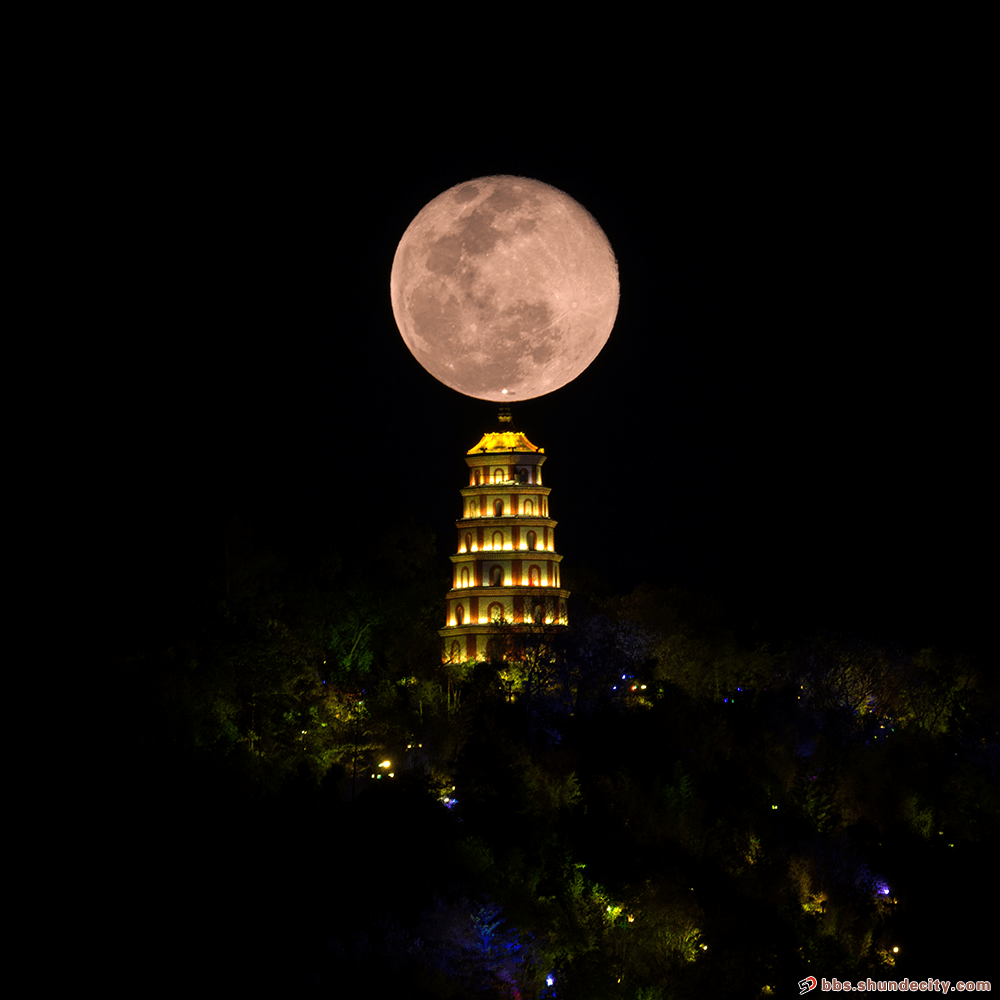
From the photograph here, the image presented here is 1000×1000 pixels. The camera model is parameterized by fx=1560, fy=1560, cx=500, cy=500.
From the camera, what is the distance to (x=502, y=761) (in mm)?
75562

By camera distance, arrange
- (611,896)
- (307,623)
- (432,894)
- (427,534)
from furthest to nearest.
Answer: (427,534)
(307,623)
(611,896)
(432,894)

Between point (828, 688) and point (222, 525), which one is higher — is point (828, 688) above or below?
below

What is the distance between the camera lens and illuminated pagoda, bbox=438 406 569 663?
301ft

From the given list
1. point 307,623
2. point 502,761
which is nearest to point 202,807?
point 502,761

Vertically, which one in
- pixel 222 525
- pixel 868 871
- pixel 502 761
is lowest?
pixel 868 871

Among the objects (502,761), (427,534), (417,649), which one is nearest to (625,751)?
(502,761)

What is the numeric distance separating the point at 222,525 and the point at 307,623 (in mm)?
10575

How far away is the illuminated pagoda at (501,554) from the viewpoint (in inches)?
3617

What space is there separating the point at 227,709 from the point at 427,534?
91.4 feet

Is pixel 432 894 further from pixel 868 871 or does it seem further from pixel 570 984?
pixel 868 871

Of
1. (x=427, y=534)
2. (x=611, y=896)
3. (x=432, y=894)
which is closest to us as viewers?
(x=432, y=894)

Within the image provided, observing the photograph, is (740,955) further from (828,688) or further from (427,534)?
(427,534)

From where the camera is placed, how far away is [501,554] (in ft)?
307

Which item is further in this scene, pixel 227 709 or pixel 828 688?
pixel 828 688
